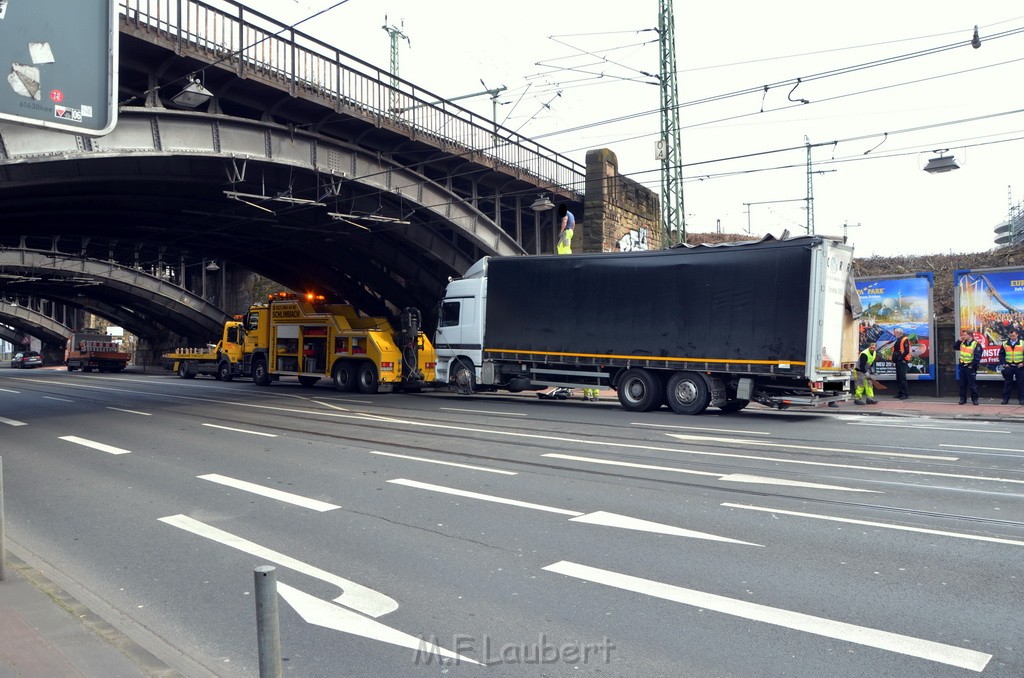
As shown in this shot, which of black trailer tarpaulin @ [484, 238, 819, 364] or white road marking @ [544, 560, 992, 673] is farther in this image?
black trailer tarpaulin @ [484, 238, 819, 364]

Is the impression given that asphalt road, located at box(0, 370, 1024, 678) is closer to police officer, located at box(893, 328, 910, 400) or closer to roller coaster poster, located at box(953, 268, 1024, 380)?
police officer, located at box(893, 328, 910, 400)

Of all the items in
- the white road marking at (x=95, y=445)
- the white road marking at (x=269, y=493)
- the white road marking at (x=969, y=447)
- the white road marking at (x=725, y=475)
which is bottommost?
the white road marking at (x=269, y=493)

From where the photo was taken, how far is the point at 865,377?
18797 millimetres

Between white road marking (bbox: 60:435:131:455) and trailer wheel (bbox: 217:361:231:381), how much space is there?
73.7 feet

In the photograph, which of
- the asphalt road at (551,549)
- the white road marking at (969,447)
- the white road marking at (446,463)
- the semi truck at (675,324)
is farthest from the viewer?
the semi truck at (675,324)

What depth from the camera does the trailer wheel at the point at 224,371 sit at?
36031 mm

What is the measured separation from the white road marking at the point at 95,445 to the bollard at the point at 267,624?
1018cm

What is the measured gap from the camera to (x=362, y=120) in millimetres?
21812

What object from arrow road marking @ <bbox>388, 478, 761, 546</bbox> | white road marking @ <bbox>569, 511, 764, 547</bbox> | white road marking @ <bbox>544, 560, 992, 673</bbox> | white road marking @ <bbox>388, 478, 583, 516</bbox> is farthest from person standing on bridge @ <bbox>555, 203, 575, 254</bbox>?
white road marking @ <bbox>544, 560, 992, 673</bbox>

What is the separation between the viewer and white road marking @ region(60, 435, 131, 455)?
38.9 ft

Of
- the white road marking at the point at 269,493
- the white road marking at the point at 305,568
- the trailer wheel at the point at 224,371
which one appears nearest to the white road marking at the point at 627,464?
the white road marking at the point at 269,493

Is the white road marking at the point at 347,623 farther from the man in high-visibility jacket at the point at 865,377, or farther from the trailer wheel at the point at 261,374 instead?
the trailer wheel at the point at 261,374

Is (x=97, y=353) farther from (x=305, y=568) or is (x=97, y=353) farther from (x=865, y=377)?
(x=305, y=568)

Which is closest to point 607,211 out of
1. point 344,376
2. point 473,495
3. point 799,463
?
point 344,376
